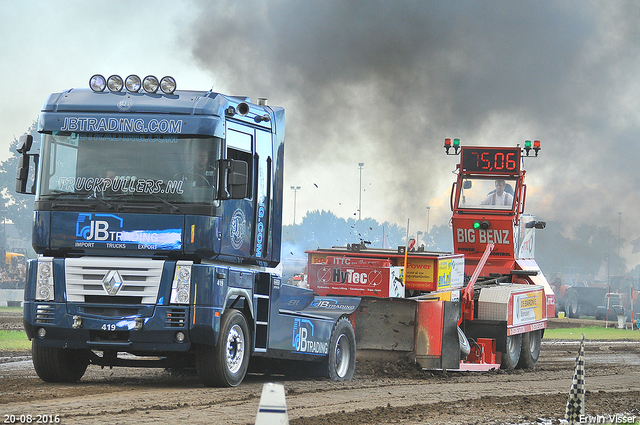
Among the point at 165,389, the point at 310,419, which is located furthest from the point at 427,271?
the point at 310,419

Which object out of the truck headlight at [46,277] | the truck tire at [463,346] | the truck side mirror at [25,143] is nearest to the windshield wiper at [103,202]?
the truck headlight at [46,277]

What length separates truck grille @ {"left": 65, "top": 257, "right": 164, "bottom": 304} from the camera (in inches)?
385

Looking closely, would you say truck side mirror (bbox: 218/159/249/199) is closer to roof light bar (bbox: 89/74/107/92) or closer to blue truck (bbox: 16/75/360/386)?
blue truck (bbox: 16/75/360/386)

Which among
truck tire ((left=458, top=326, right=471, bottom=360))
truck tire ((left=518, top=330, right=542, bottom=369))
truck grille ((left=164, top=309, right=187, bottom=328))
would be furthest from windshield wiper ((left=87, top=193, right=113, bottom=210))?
truck tire ((left=518, top=330, right=542, bottom=369))

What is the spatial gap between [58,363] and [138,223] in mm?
2191

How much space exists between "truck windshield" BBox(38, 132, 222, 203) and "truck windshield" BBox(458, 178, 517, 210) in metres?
9.64

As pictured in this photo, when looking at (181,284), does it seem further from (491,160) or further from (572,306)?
(572,306)

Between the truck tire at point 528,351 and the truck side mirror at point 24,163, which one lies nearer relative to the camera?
the truck side mirror at point 24,163

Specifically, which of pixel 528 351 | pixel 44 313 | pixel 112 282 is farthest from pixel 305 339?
pixel 528 351

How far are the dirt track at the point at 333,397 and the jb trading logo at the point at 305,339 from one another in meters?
0.47

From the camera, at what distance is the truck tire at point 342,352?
12570mm

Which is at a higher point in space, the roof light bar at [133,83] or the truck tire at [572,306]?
the roof light bar at [133,83]

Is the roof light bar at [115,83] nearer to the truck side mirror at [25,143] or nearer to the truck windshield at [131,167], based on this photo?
the truck windshield at [131,167]

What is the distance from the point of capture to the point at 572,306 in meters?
44.2
